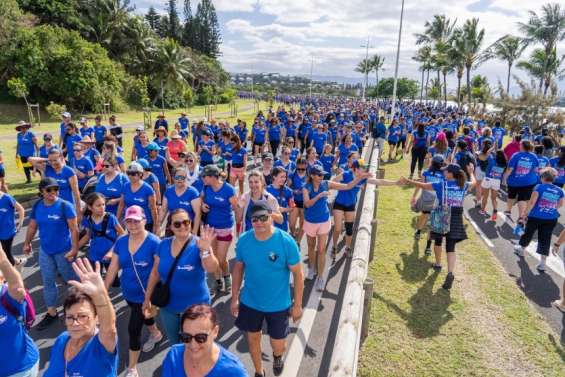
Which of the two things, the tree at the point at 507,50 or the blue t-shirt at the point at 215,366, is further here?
the tree at the point at 507,50

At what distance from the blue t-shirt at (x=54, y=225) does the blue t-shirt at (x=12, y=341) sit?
2.03 meters

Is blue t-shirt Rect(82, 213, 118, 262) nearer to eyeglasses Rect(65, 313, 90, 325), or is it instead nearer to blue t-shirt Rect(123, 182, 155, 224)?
blue t-shirt Rect(123, 182, 155, 224)

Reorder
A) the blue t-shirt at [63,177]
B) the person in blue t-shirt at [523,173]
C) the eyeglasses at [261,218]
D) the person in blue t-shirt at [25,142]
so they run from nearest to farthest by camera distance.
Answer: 1. the eyeglasses at [261,218]
2. the blue t-shirt at [63,177]
3. the person in blue t-shirt at [523,173]
4. the person in blue t-shirt at [25,142]

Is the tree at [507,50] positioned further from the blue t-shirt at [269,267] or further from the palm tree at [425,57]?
the blue t-shirt at [269,267]

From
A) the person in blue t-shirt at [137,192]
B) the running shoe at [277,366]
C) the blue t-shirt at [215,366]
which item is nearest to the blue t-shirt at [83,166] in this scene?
the person in blue t-shirt at [137,192]

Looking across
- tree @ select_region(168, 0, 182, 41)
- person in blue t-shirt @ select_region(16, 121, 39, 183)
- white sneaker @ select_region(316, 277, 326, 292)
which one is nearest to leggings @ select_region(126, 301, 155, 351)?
white sneaker @ select_region(316, 277, 326, 292)

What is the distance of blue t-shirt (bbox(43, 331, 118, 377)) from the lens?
7.47 ft

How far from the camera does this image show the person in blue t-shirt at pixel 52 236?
14.9 feet

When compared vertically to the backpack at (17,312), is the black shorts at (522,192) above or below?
below

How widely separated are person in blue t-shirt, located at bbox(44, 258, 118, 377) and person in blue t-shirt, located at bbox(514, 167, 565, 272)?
6.80 meters

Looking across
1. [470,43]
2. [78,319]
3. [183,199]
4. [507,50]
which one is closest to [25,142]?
[183,199]

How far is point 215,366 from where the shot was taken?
2168mm

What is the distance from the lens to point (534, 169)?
828 cm

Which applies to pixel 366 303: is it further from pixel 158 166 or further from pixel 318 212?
pixel 158 166
